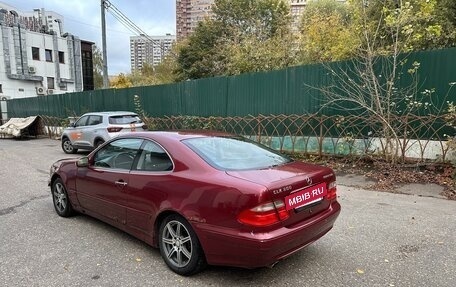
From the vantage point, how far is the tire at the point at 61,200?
17.3 ft

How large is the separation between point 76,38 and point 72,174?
40248 millimetres

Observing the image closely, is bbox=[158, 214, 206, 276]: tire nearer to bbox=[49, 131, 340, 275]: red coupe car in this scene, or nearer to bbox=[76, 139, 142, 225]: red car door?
bbox=[49, 131, 340, 275]: red coupe car

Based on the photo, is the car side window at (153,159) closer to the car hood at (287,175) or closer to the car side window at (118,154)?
the car side window at (118,154)

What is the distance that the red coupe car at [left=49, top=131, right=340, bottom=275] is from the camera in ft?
9.89

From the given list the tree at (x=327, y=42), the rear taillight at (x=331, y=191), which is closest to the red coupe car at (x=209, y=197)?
the rear taillight at (x=331, y=191)

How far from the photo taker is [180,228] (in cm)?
351

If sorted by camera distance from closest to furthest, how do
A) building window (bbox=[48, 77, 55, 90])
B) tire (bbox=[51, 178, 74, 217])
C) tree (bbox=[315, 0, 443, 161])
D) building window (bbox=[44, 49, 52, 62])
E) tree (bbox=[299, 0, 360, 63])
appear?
tire (bbox=[51, 178, 74, 217]), tree (bbox=[315, 0, 443, 161]), tree (bbox=[299, 0, 360, 63]), building window (bbox=[44, 49, 52, 62]), building window (bbox=[48, 77, 55, 90])

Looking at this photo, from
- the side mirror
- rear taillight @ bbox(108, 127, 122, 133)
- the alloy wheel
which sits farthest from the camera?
rear taillight @ bbox(108, 127, 122, 133)

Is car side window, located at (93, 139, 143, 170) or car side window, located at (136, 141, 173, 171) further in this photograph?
car side window, located at (93, 139, 143, 170)

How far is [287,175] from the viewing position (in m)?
3.36

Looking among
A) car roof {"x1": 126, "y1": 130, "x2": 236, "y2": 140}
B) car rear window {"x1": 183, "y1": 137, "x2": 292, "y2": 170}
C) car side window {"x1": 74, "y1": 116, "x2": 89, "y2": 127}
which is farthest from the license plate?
car side window {"x1": 74, "y1": 116, "x2": 89, "y2": 127}

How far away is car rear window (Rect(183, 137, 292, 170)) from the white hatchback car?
7917 millimetres

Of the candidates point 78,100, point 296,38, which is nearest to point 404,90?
point 296,38

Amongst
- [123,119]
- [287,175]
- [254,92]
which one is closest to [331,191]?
[287,175]
